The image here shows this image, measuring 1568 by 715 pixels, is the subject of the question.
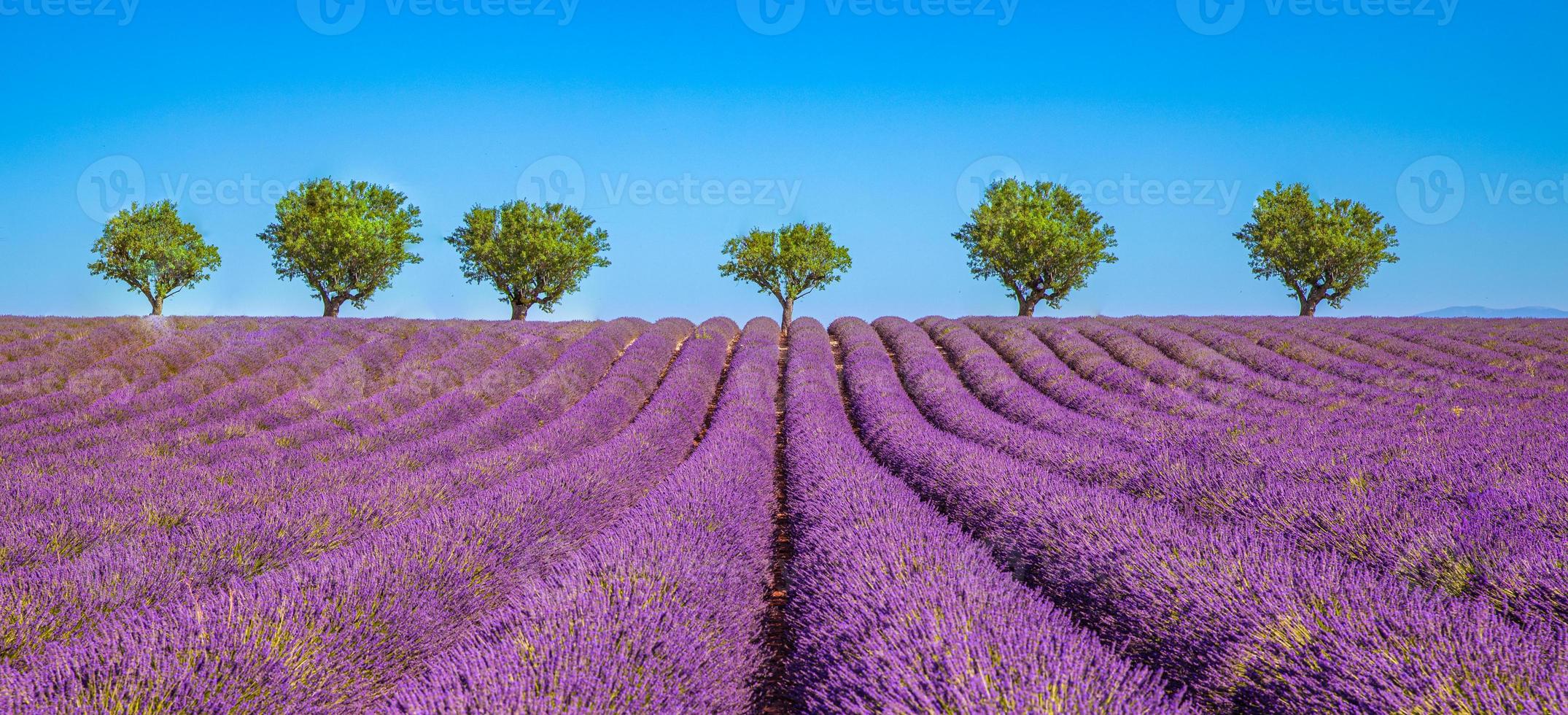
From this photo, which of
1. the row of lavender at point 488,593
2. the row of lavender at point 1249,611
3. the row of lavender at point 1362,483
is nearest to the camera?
the row of lavender at point 1249,611

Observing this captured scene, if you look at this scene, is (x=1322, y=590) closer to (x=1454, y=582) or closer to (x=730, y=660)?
(x=1454, y=582)

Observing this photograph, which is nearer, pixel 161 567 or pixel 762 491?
pixel 161 567

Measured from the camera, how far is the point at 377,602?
3137 mm

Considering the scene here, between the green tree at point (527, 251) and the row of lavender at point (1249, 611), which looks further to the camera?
the green tree at point (527, 251)

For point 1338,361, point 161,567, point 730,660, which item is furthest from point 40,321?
point 1338,361

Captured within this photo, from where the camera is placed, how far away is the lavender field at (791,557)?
2266 mm

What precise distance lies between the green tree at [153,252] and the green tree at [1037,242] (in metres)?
34.3

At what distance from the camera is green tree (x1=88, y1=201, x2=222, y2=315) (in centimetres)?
3144

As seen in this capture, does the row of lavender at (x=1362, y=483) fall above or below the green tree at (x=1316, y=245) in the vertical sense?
below

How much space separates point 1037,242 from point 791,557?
91.8ft

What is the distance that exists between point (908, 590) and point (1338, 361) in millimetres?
13394

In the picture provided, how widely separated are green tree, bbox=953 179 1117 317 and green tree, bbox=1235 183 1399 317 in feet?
22.0

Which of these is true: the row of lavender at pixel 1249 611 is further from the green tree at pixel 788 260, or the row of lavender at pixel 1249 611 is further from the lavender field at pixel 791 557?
the green tree at pixel 788 260

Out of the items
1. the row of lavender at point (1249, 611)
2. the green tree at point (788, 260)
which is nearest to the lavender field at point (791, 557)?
the row of lavender at point (1249, 611)
